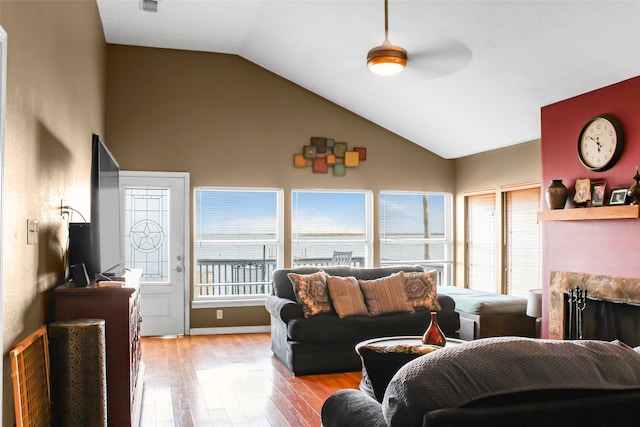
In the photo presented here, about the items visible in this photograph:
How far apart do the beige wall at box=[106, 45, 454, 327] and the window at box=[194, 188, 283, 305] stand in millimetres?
162

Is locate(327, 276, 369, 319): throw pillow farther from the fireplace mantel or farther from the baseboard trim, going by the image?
the baseboard trim

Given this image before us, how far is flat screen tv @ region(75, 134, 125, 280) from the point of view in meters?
3.30

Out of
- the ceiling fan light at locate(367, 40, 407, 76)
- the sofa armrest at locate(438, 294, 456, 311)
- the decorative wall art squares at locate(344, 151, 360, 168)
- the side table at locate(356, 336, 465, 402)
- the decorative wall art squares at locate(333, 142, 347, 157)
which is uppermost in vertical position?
the ceiling fan light at locate(367, 40, 407, 76)

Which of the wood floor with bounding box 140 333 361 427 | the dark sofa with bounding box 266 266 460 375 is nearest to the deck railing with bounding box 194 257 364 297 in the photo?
the wood floor with bounding box 140 333 361 427

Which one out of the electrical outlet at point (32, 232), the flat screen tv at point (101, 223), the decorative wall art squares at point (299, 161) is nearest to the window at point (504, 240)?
Result: the decorative wall art squares at point (299, 161)

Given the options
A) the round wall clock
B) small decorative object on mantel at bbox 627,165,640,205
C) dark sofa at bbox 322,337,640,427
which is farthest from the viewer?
the round wall clock

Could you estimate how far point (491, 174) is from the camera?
7027 mm

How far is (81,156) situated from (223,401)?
2.27m

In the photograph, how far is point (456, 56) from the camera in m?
4.95

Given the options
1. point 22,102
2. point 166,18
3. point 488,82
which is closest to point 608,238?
point 488,82

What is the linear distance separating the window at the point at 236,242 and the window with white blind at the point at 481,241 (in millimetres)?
2647

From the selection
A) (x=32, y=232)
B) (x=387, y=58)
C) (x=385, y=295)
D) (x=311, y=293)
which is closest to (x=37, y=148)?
(x=32, y=232)

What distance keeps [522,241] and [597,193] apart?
6.27 ft

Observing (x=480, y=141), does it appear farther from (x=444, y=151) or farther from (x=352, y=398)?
(x=352, y=398)
